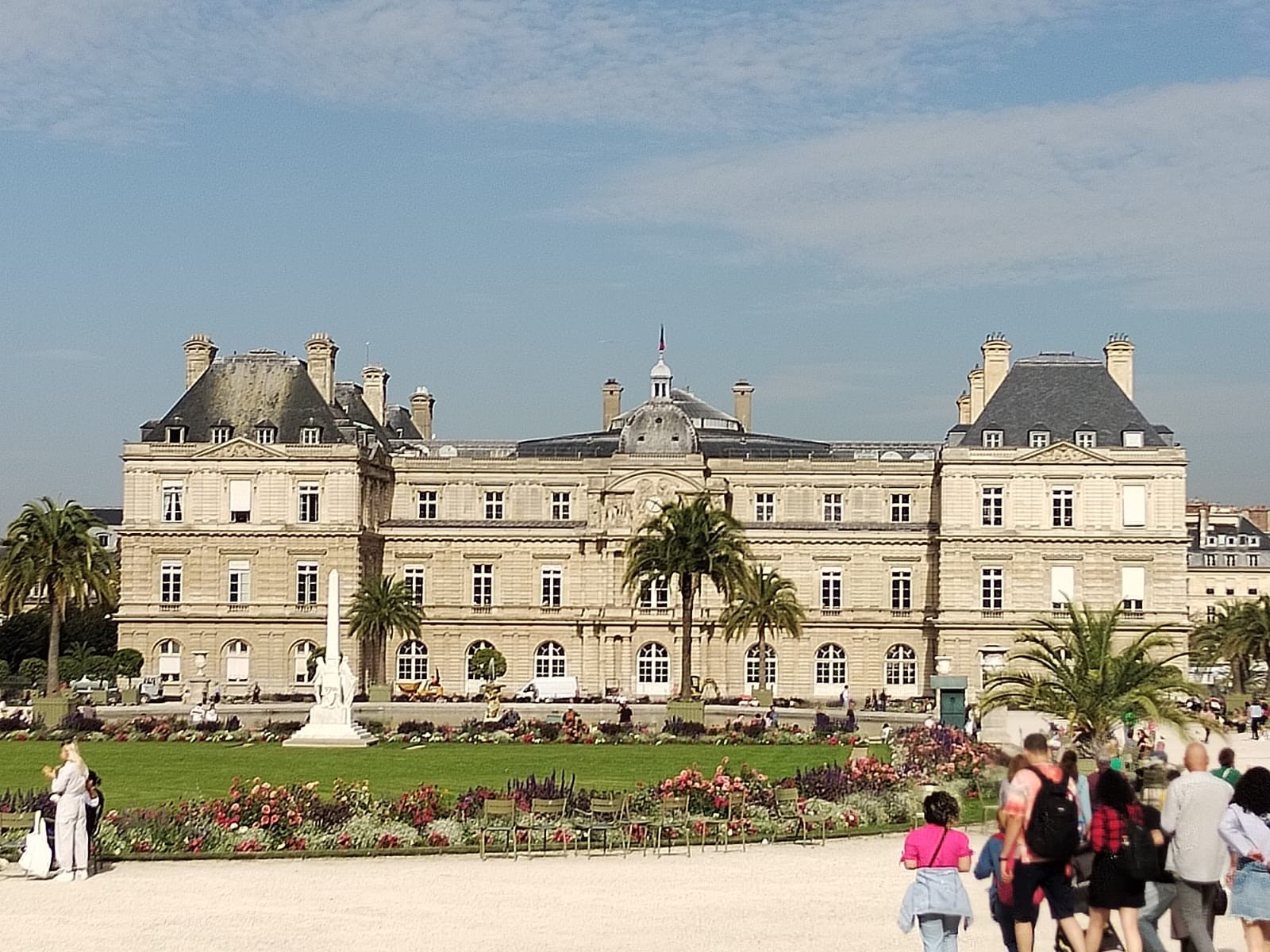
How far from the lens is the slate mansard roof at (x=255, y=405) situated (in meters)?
75.8

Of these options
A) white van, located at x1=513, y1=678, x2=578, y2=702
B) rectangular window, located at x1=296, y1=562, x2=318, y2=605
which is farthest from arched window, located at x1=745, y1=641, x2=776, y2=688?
rectangular window, located at x1=296, y1=562, x2=318, y2=605

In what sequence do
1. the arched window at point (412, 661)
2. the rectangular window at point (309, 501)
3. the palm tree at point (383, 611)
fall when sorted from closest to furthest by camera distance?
the palm tree at point (383, 611) → the rectangular window at point (309, 501) → the arched window at point (412, 661)

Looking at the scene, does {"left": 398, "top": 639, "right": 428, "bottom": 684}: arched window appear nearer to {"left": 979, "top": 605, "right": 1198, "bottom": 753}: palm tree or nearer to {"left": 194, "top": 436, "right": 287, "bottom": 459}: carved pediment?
{"left": 194, "top": 436, "right": 287, "bottom": 459}: carved pediment

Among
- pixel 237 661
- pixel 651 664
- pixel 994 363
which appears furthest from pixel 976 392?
pixel 237 661

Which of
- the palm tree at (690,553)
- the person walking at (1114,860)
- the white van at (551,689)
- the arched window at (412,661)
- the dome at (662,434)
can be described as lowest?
the white van at (551,689)

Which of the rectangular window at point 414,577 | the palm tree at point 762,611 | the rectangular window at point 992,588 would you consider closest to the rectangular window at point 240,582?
the rectangular window at point 414,577

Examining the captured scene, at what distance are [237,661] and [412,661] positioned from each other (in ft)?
22.7

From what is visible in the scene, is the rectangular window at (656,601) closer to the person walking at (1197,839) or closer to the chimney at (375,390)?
the chimney at (375,390)

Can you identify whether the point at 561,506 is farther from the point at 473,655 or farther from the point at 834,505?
the point at 834,505

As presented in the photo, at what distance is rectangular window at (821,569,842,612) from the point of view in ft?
249

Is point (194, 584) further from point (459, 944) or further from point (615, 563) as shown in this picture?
point (459, 944)

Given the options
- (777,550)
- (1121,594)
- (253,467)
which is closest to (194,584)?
(253,467)

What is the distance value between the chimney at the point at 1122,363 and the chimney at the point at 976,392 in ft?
18.5

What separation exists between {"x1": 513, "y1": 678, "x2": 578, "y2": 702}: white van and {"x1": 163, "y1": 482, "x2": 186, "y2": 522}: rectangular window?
15.0 metres
